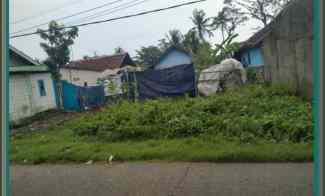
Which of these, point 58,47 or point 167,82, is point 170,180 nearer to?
point 167,82

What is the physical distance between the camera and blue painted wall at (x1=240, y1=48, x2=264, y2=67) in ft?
51.8

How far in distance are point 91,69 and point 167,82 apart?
1357cm

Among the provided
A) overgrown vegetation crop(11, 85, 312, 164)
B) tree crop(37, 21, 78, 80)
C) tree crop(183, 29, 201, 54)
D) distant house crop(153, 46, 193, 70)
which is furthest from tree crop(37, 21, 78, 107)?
overgrown vegetation crop(11, 85, 312, 164)

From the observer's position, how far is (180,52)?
2323 centimetres

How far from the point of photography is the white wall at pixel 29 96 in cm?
1026

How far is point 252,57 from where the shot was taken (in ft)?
56.6

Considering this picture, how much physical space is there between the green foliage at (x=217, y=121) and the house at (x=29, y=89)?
5623mm

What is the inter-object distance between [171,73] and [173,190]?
835 cm

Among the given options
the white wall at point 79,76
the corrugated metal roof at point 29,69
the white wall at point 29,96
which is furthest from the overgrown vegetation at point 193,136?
the white wall at point 79,76

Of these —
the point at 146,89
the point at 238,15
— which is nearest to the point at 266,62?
the point at 146,89

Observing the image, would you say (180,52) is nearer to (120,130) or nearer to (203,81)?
(203,81)

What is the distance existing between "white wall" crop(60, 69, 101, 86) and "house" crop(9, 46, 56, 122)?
8143 millimetres

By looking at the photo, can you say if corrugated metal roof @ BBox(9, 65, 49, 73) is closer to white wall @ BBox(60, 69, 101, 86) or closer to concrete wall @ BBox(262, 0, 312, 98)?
white wall @ BBox(60, 69, 101, 86)

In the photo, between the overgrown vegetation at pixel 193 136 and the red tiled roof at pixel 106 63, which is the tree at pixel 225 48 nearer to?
the overgrown vegetation at pixel 193 136
